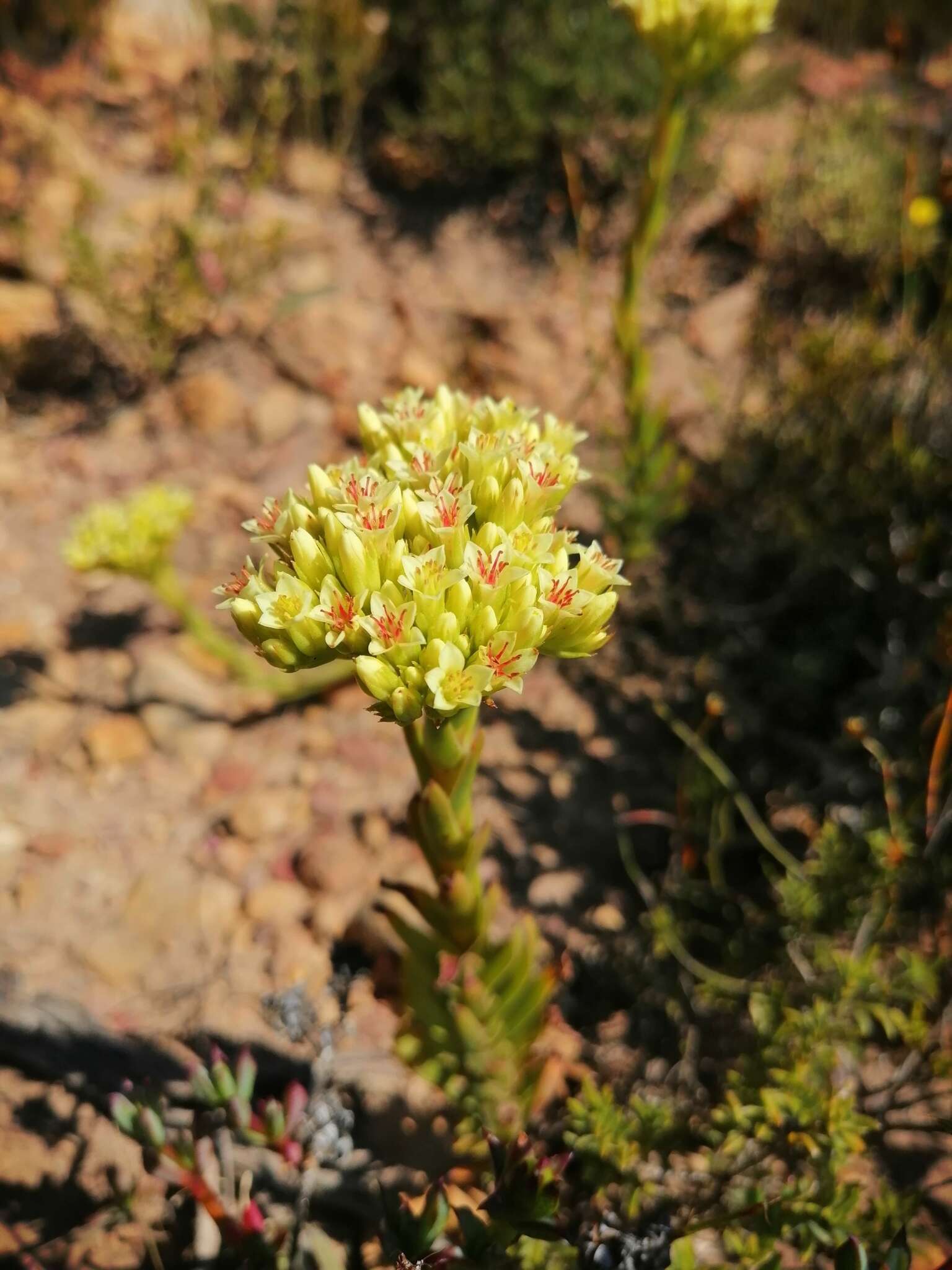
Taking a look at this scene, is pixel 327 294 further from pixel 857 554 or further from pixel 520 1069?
pixel 520 1069

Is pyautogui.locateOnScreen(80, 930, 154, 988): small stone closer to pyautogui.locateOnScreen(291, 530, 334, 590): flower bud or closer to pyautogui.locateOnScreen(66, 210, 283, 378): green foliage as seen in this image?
pyautogui.locateOnScreen(291, 530, 334, 590): flower bud

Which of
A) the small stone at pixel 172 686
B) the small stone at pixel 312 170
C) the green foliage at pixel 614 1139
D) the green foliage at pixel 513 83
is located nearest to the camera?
the green foliage at pixel 614 1139

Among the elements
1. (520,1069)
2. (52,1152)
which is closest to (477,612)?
(520,1069)

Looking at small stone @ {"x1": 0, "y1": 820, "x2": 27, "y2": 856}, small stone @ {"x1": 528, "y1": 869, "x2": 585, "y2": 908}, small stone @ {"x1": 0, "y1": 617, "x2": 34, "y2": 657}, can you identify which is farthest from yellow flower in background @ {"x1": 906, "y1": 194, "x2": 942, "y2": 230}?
small stone @ {"x1": 0, "y1": 820, "x2": 27, "y2": 856}

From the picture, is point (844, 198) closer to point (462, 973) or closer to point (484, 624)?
point (484, 624)

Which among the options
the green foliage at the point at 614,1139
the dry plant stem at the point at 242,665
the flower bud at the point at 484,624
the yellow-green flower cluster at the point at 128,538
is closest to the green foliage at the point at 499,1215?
the green foliage at the point at 614,1139

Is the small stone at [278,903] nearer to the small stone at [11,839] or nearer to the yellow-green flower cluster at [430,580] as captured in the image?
the small stone at [11,839]

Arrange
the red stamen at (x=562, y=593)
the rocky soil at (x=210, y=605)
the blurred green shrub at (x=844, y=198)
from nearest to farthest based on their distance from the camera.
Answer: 1. the red stamen at (x=562, y=593)
2. the rocky soil at (x=210, y=605)
3. the blurred green shrub at (x=844, y=198)
